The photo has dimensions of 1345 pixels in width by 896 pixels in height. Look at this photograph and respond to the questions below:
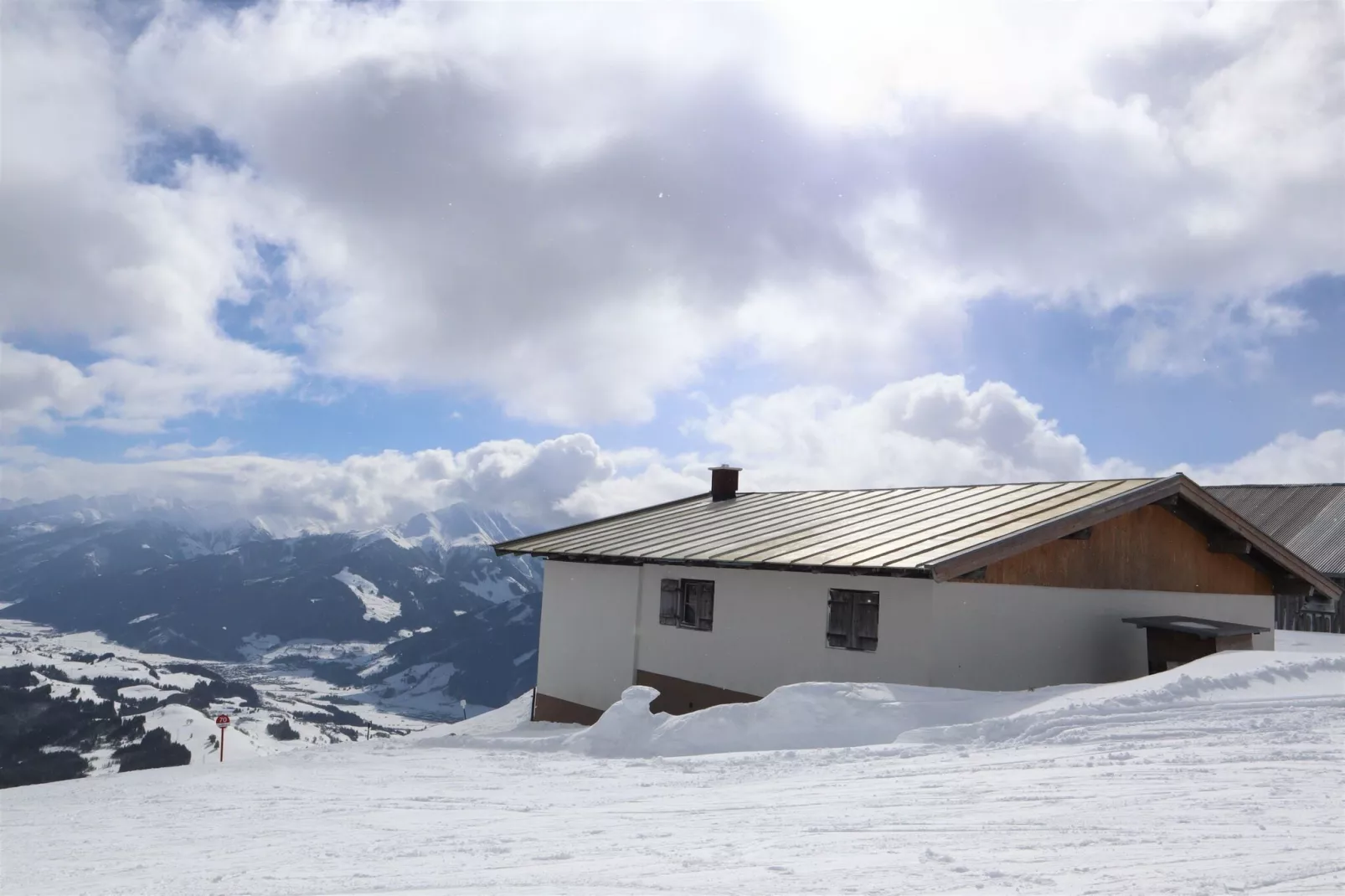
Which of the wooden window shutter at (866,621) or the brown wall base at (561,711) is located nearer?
the wooden window shutter at (866,621)

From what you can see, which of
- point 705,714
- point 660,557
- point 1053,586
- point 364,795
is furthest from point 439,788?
point 1053,586

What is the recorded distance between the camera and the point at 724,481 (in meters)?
25.5

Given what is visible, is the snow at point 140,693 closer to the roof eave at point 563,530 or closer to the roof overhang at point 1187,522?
the roof eave at point 563,530

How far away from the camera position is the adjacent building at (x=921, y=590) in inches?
549

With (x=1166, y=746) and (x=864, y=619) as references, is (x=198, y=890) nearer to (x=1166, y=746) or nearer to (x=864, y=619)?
(x=1166, y=746)

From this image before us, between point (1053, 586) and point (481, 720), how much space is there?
15753mm

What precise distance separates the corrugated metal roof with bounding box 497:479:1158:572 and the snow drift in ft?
7.82

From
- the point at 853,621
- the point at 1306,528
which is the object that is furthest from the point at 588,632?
→ the point at 1306,528

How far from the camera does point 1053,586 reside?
14867 millimetres

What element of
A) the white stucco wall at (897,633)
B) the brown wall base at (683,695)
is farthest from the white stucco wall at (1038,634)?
the brown wall base at (683,695)

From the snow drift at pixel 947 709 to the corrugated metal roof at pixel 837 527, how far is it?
2384mm

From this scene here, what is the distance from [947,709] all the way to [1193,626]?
5.98 metres

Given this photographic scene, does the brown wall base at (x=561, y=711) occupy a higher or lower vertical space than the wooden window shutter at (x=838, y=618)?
lower

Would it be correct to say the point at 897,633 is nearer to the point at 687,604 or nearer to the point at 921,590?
the point at 921,590
